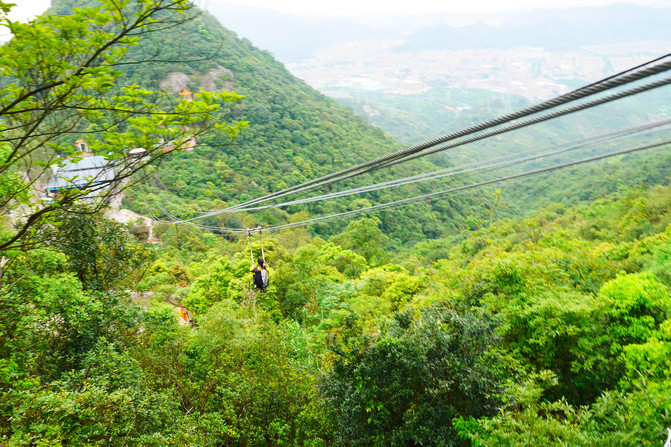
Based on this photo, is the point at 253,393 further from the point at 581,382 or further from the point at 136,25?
the point at 136,25

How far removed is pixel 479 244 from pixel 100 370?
19.3 metres

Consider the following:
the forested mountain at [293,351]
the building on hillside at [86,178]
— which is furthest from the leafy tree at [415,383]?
the building on hillside at [86,178]

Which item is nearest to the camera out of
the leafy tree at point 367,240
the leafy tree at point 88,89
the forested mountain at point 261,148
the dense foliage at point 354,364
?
the leafy tree at point 88,89

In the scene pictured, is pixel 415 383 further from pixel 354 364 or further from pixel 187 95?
pixel 187 95

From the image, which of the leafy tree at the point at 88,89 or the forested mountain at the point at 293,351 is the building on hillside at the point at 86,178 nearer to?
the leafy tree at the point at 88,89

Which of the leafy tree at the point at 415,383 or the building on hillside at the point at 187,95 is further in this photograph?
the leafy tree at the point at 415,383

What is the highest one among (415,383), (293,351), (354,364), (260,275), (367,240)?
(260,275)

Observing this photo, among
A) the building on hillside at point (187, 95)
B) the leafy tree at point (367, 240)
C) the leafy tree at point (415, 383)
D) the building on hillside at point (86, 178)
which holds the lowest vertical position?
the leafy tree at point (367, 240)

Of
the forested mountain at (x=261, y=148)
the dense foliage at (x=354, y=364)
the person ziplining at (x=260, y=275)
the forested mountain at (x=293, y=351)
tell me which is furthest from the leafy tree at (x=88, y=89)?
the forested mountain at (x=261, y=148)

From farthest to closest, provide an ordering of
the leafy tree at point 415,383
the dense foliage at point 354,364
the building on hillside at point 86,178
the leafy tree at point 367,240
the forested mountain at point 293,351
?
the leafy tree at point 367,240, the leafy tree at point 415,383, the dense foliage at point 354,364, the forested mountain at point 293,351, the building on hillside at point 86,178

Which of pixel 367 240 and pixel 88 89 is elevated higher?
pixel 88 89

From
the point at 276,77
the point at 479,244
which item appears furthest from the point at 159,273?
the point at 276,77

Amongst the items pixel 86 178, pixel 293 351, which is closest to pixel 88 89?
pixel 86 178

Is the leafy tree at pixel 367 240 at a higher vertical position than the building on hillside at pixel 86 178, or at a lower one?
lower
